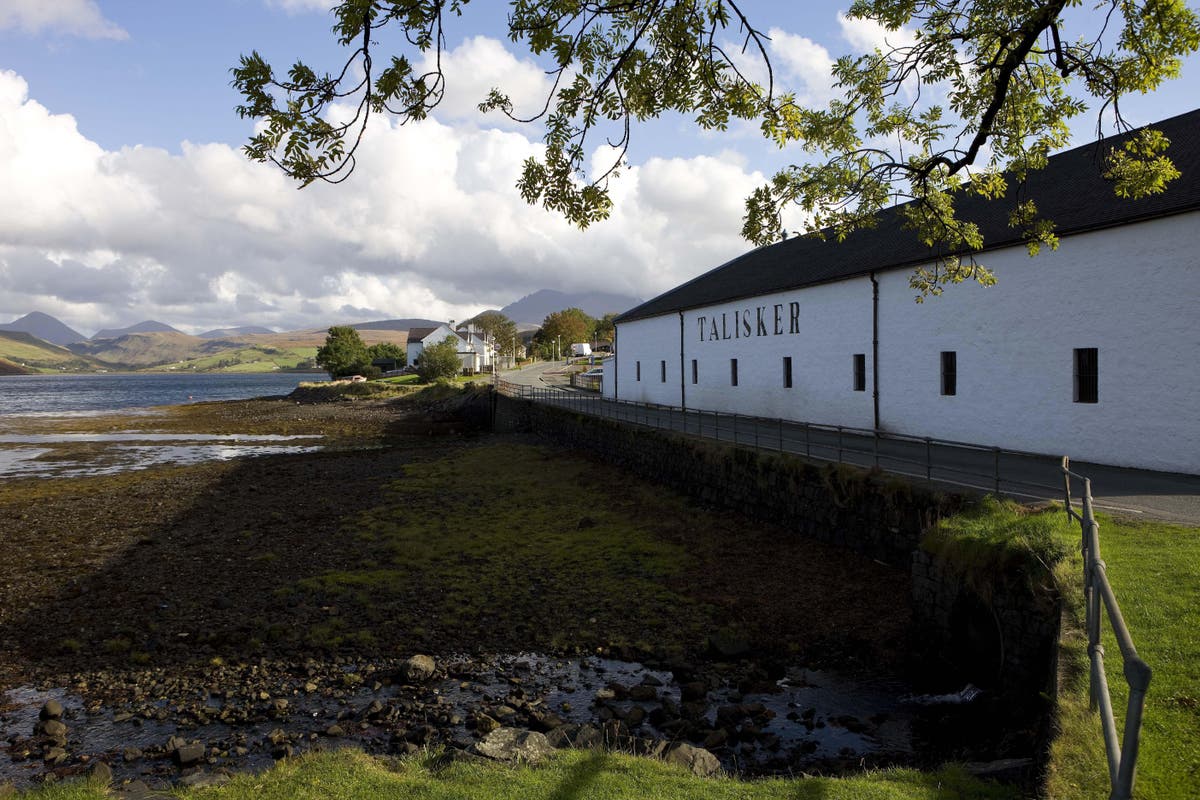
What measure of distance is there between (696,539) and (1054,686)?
423 inches

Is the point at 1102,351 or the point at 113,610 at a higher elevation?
the point at 1102,351

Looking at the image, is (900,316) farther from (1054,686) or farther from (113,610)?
(113,610)

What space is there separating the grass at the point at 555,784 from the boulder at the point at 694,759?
1.99 feet

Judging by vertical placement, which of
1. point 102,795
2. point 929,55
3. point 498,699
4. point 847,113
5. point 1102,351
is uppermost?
point 929,55

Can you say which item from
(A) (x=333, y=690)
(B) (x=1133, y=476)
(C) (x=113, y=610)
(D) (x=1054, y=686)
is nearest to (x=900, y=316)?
(B) (x=1133, y=476)

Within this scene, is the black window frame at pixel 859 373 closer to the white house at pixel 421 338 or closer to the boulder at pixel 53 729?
the boulder at pixel 53 729

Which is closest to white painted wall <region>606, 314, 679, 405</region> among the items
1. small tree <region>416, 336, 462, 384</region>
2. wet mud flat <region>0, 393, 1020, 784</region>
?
wet mud flat <region>0, 393, 1020, 784</region>

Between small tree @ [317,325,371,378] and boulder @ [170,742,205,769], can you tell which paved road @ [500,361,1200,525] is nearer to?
boulder @ [170,742,205,769]

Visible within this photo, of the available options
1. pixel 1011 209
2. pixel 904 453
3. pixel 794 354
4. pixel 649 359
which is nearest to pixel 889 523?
pixel 904 453

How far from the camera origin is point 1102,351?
1519cm

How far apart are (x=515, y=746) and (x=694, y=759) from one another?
1756 mm

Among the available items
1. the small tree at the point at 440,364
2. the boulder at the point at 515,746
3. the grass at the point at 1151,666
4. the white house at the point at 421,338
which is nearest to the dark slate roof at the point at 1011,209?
the grass at the point at 1151,666

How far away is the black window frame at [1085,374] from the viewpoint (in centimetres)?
1550

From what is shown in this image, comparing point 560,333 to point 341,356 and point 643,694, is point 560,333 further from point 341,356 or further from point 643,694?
point 643,694
